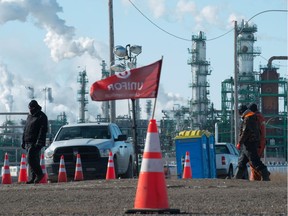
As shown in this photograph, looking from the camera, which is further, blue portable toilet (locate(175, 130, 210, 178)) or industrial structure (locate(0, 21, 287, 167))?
industrial structure (locate(0, 21, 287, 167))

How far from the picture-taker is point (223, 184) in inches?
686

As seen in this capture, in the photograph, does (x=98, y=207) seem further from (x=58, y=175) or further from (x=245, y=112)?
(x=58, y=175)

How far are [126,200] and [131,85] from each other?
745 centimetres

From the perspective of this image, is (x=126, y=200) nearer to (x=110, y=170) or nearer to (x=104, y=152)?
(x=110, y=170)

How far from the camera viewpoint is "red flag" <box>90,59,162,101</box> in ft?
62.9

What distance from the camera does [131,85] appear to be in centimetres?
2014

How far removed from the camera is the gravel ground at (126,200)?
Result: 11117 mm

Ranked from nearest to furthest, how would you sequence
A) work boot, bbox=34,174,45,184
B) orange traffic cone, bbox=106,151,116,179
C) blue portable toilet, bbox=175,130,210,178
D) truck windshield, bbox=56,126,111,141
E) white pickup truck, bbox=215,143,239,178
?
work boot, bbox=34,174,45,184
orange traffic cone, bbox=106,151,116,179
truck windshield, bbox=56,126,111,141
blue portable toilet, bbox=175,130,210,178
white pickup truck, bbox=215,143,239,178

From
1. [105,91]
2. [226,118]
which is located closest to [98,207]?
[105,91]

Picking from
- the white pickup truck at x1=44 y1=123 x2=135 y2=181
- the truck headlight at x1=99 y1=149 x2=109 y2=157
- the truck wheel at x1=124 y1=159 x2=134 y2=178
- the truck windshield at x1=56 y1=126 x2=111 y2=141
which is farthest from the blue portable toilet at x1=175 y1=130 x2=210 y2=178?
the truck headlight at x1=99 y1=149 x2=109 y2=157

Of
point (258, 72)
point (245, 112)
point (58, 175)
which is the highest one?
point (258, 72)

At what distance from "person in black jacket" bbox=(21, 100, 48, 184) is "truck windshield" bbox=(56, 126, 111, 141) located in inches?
197

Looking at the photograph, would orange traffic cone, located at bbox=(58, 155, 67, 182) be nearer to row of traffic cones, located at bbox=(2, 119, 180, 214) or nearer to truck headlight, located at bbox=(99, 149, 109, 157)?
truck headlight, located at bbox=(99, 149, 109, 157)

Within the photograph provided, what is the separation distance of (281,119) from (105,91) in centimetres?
7715
